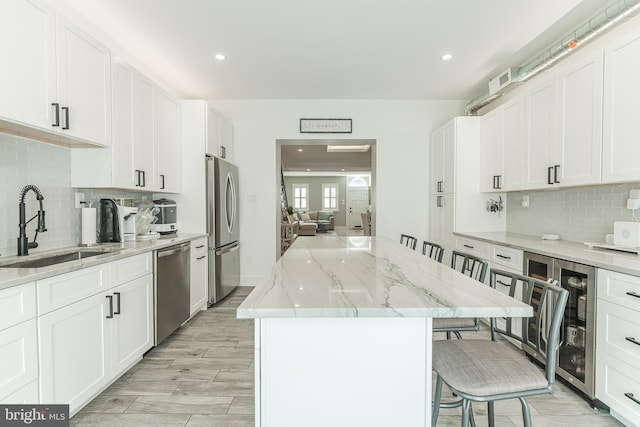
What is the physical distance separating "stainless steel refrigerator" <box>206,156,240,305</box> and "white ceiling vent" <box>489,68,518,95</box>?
3.25m

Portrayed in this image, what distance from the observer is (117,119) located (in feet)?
8.71

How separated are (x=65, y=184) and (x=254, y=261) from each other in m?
2.79

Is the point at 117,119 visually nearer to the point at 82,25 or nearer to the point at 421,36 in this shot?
the point at 82,25

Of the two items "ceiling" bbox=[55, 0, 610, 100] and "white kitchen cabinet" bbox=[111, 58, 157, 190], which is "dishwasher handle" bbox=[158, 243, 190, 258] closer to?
"white kitchen cabinet" bbox=[111, 58, 157, 190]

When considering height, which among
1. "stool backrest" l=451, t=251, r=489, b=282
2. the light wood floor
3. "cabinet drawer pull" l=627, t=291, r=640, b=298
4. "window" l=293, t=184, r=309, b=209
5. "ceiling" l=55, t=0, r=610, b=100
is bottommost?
the light wood floor

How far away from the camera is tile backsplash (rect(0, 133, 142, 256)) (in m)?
2.07

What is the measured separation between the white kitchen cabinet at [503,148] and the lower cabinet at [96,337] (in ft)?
11.4

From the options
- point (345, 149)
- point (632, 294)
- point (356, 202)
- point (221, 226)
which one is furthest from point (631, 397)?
point (356, 202)

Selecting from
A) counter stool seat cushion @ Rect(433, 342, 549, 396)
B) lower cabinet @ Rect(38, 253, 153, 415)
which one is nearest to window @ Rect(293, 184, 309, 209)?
lower cabinet @ Rect(38, 253, 153, 415)

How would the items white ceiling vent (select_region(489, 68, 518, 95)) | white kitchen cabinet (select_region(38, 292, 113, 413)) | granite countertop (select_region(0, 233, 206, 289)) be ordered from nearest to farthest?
granite countertop (select_region(0, 233, 206, 289))
white kitchen cabinet (select_region(38, 292, 113, 413))
white ceiling vent (select_region(489, 68, 518, 95))

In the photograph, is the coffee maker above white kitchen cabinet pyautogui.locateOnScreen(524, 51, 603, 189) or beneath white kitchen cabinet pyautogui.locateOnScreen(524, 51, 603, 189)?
beneath

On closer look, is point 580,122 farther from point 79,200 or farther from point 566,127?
point 79,200

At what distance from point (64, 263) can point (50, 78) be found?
3.62 ft

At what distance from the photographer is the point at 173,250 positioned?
3020 mm
